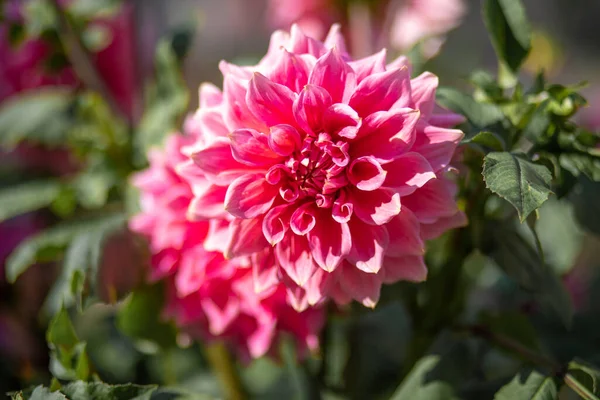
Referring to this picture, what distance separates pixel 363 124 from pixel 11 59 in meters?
0.51

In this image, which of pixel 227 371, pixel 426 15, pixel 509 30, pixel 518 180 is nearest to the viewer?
pixel 518 180

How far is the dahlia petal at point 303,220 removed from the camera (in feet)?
1.19

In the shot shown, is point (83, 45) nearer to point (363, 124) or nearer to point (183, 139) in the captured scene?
point (183, 139)

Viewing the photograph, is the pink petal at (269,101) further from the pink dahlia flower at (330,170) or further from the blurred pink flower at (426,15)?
the blurred pink flower at (426,15)

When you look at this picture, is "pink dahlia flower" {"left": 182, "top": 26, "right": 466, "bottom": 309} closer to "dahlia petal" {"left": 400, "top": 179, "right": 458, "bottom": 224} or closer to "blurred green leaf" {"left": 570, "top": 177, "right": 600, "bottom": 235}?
"dahlia petal" {"left": 400, "top": 179, "right": 458, "bottom": 224}

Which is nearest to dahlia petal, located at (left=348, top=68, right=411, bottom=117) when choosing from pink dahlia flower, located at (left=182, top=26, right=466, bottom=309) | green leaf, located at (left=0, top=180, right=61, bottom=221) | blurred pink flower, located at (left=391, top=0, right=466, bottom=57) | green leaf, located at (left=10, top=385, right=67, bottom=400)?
pink dahlia flower, located at (left=182, top=26, right=466, bottom=309)

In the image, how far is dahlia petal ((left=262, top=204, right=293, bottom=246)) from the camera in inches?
14.3

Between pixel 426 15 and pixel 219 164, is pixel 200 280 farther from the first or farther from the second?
pixel 426 15

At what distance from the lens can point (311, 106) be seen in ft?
1.19

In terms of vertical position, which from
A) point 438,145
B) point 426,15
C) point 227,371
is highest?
point 438,145

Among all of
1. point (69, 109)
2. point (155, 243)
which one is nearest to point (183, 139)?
point (155, 243)

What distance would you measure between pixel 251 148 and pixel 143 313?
8.4 inches

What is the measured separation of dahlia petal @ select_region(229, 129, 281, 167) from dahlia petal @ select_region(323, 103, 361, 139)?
3cm

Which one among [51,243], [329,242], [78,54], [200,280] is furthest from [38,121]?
[329,242]
